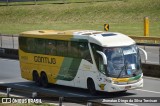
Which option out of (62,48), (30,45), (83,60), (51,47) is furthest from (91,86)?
(30,45)

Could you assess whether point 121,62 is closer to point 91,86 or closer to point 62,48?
point 91,86

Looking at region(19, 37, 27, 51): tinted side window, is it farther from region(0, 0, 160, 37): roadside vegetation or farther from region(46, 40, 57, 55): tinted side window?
region(0, 0, 160, 37): roadside vegetation

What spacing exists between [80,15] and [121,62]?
156 feet

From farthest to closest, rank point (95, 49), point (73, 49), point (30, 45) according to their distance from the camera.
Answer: point (30, 45) → point (73, 49) → point (95, 49)

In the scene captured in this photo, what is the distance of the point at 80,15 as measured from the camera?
68.8 metres

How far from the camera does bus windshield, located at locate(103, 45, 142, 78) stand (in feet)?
70.1

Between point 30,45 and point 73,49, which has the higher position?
point 73,49

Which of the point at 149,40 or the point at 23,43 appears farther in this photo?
the point at 149,40

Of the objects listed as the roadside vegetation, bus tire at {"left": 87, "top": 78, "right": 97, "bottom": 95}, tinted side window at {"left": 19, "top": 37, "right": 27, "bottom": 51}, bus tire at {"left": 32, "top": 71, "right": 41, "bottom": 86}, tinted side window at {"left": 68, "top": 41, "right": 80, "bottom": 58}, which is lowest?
the roadside vegetation

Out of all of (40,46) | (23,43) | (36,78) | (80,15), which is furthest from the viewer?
(80,15)

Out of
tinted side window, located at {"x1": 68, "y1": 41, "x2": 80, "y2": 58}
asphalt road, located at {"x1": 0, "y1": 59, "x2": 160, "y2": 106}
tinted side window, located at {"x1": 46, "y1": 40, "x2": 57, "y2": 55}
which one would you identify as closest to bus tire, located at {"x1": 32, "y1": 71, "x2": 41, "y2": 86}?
asphalt road, located at {"x1": 0, "y1": 59, "x2": 160, "y2": 106}

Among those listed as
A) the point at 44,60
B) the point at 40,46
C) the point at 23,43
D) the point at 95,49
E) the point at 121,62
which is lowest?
the point at 44,60

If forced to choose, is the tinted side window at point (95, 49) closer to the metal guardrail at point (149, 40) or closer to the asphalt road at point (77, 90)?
the asphalt road at point (77, 90)

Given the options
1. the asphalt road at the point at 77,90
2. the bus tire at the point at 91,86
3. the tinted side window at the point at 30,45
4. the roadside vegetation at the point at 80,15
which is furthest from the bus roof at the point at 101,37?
the roadside vegetation at the point at 80,15
